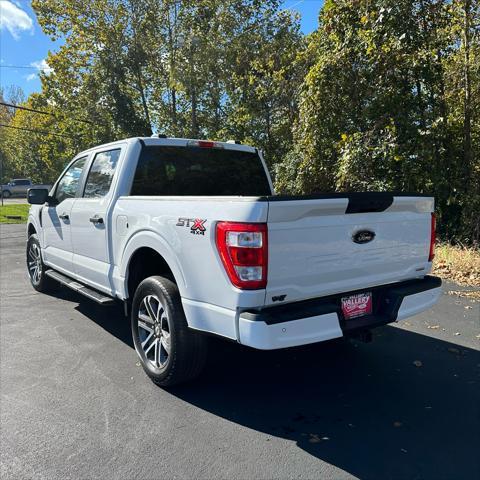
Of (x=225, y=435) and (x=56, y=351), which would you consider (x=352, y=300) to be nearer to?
(x=225, y=435)

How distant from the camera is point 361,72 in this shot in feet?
29.3

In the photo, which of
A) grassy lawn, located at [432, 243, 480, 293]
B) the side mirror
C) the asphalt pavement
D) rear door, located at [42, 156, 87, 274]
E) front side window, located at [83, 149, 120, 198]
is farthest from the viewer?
grassy lawn, located at [432, 243, 480, 293]

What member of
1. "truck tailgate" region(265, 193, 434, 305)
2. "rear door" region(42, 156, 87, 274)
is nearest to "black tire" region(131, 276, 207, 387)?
"truck tailgate" region(265, 193, 434, 305)

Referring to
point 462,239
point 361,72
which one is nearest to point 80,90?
point 361,72

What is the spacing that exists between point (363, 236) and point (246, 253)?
99cm

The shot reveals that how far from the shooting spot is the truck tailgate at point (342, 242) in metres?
2.78

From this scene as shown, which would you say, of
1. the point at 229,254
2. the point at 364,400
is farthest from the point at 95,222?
the point at 364,400

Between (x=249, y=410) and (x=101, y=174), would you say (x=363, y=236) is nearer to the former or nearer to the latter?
(x=249, y=410)

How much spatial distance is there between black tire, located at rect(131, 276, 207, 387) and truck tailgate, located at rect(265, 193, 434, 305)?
2.78 feet

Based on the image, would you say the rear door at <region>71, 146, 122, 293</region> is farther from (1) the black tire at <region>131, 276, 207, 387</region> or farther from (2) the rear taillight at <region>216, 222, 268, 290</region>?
(2) the rear taillight at <region>216, 222, 268, 290</region>

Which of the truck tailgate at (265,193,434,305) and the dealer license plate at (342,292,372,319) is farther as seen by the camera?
the dealer license plate at (342,292,372,319)

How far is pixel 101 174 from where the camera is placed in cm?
470

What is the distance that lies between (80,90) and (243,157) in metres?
18.6

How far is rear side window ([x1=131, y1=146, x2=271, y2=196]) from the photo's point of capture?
4336mm
